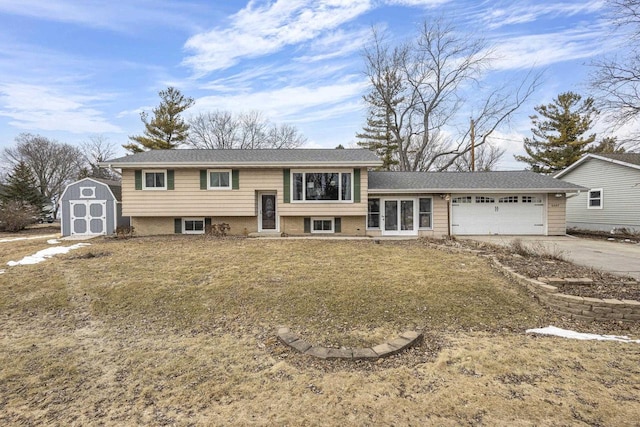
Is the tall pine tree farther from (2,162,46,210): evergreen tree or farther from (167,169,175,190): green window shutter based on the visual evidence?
(2,162,46,210): evergreen tree

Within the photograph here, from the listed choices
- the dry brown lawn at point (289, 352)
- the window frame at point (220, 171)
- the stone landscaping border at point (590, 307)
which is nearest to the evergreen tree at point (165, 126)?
Answer: the window frame at point (220, 171)

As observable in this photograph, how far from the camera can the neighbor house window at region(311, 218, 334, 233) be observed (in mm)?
14195

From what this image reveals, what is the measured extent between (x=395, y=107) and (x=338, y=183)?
15.7m

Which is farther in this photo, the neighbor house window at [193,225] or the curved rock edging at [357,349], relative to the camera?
the neighbor house window at [193,225]

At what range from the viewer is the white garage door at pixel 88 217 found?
49.1 feet

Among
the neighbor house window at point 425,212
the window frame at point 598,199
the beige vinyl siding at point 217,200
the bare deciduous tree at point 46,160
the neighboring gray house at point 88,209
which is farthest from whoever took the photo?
the bare deciduous tree at point 46,160

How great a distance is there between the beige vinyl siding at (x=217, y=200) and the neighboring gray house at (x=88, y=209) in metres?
2.46

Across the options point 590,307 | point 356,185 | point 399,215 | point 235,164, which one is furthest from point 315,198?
point 590,307

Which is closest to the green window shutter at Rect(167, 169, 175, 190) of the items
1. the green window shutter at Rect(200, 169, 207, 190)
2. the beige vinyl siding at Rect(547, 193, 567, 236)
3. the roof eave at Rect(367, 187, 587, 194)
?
the green window shutter at Rect(200, 169, 207, 190)

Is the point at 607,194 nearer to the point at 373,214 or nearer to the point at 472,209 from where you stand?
the point at 472,209

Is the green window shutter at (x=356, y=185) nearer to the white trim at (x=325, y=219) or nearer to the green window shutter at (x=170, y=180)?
the white trim at (x=325, y=219)

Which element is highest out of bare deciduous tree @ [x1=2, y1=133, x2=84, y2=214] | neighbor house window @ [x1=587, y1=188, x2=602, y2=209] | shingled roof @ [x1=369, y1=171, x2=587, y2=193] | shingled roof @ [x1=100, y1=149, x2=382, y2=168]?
bare deciduous tree @ [x1=2, y1=133, x2=84, y2=214]

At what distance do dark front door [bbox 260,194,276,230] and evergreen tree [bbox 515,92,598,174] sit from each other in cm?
2554

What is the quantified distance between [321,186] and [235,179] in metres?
3.87
